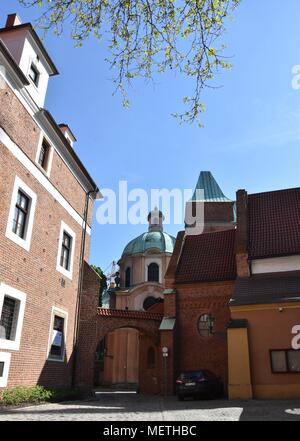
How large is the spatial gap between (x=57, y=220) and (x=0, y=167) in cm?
451

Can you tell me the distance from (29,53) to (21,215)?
6.13 meters

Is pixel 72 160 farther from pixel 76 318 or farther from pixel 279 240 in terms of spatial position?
pixel 279 240

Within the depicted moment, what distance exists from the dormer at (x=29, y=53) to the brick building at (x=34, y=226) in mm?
36

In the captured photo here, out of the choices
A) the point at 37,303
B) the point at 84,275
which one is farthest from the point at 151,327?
the point at 37,303

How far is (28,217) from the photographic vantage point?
13914 millimetres

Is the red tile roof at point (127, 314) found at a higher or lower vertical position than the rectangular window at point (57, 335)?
higher

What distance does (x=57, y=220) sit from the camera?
53.6ft

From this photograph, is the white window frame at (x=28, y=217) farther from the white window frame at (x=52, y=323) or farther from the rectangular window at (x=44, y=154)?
the white window frame at (x=52, y=323)

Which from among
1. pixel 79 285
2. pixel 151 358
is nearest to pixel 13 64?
pixel 79 285

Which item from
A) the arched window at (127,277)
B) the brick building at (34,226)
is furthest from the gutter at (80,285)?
the arched window at (127,277)

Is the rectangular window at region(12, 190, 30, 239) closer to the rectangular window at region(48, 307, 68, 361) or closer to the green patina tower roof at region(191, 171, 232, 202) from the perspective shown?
the rectangular window at region(48, 307, 68, 361)

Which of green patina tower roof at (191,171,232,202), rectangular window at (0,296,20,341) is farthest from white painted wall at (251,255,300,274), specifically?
green patina tower roof at (191,171,232,202)

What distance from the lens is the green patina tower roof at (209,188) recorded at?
38.9 metres
